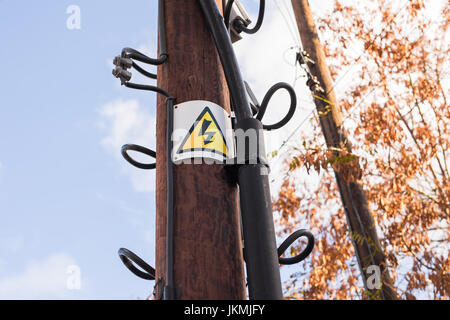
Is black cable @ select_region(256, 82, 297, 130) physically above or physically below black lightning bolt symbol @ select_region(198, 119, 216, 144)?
above

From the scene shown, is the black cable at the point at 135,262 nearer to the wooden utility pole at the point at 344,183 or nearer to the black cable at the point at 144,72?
the black cable at the point at 144,72

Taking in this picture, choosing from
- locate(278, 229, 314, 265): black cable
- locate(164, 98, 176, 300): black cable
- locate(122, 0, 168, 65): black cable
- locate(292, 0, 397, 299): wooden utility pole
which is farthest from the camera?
locate(292, 0, 397, 299): wooden utility pole

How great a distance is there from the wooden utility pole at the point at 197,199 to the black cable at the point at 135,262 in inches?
5.5

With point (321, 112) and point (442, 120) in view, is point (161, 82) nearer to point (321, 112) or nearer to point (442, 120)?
point (321, 112)

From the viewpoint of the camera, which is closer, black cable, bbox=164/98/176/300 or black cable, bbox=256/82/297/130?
black cable, bbox=164/98/176/300

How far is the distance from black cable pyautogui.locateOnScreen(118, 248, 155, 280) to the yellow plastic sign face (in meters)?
0.32

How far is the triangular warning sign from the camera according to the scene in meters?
1.26

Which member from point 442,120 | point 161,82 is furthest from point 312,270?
point 161,82

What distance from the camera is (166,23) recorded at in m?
1.54

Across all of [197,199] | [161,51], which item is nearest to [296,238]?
[197,199]

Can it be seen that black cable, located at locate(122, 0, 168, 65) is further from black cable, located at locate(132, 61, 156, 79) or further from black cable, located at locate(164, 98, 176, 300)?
black cable, located at locate(164, 98, 176, 300)

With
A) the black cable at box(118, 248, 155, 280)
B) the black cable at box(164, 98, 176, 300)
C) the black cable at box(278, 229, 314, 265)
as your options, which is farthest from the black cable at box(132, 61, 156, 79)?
the black cable at box(278, 229, 314, 265)

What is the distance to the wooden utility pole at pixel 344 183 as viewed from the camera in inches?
204

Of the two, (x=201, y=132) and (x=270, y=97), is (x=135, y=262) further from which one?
(x=270, y=97)
